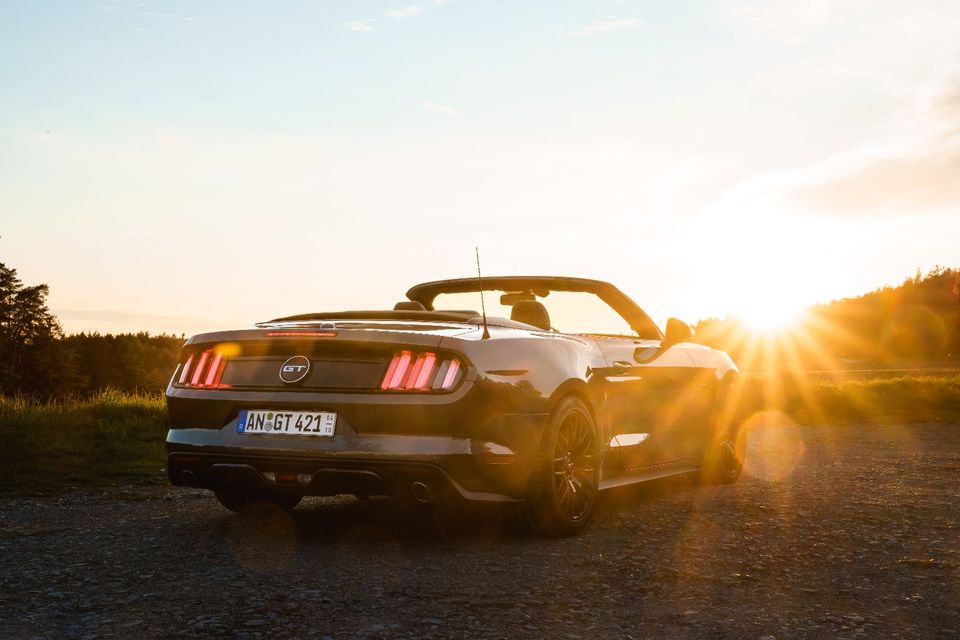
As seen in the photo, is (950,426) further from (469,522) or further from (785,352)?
(785,352)

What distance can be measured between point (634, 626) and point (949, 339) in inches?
1378

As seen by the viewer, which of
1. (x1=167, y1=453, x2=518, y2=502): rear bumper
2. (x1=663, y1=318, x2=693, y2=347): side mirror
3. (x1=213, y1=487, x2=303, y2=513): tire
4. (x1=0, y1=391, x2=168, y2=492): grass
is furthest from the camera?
(x1=0, y1=391, x2=168, y2=492): grass

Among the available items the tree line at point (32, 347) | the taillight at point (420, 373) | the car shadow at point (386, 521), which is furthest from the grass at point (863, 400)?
the tree line at point (32, 347)

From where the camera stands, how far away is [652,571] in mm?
4555

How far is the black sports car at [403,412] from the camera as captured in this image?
4852 mm

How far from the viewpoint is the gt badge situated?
5.05 meters

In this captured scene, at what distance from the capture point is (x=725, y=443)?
7.89m

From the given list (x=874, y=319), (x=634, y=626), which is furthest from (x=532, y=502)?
(x=874, y=319)

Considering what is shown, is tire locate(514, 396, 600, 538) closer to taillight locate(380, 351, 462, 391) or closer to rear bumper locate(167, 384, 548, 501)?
rear bumper locate(167, 384, 548, 501)

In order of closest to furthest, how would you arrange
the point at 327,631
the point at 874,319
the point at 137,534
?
the point at 327,631
the point at 137,534
the point at 874,319

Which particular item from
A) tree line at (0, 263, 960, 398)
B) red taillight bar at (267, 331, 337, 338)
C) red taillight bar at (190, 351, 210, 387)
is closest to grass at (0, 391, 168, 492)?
red taillight bar at (190, 351, 210, 387)

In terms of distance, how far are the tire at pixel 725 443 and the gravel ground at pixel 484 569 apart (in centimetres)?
37

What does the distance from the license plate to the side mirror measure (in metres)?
2.94

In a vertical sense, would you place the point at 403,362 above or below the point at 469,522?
above
